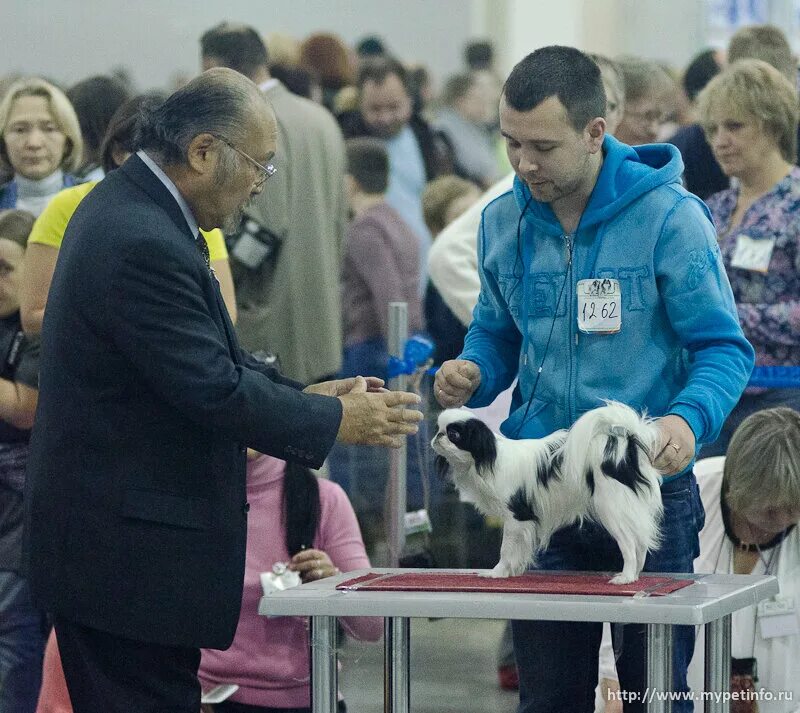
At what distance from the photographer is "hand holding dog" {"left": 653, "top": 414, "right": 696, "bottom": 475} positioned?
283 cm

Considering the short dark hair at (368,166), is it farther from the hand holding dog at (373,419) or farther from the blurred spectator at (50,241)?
the hand holding dog at (373,419)

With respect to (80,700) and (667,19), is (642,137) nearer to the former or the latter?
(80,700)

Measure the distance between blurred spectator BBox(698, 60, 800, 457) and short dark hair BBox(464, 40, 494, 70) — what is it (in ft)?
26.6

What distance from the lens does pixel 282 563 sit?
4.08 m

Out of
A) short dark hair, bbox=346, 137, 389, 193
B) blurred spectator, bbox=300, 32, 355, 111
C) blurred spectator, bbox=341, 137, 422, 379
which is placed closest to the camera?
blurred spectator, bbox=341, 137, 422, 379

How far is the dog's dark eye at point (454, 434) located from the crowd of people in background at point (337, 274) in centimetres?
61

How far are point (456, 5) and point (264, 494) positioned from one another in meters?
11.4

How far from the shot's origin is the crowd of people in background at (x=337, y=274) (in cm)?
390

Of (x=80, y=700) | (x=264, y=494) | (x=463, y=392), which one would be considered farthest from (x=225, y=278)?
(x=80, y=700)

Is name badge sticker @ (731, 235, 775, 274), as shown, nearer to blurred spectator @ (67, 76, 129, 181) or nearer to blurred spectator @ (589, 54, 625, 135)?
blurred spectator @ (589, 54, 625, 135)

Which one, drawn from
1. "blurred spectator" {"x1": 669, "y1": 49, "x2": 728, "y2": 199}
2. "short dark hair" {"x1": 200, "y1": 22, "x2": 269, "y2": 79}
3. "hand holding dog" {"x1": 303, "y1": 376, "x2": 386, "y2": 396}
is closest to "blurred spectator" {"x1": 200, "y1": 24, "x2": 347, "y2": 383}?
"short dark hair" {"x1": 200, "y1": 22, "x2": 269, "y2": 79}

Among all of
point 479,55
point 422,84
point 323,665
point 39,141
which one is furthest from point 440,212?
point 479,55

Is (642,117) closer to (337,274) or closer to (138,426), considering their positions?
(337,274)

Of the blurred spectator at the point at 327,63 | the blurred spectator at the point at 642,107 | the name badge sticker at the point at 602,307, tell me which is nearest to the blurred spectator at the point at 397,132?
the blurred spectator at the point at 327,63
